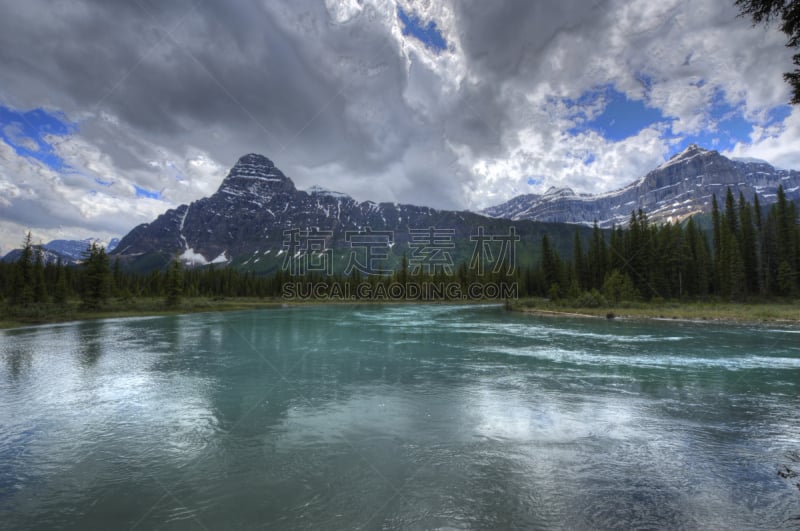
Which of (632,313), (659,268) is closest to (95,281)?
(632,313)

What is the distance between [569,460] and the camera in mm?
9555

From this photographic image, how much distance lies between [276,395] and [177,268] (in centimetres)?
7355

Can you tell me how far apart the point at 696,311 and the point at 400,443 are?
6174 cm

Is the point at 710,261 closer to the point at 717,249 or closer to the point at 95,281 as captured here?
the point at 717,249

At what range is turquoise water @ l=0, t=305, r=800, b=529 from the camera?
24.1 feet

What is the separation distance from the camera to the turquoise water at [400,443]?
7355mm

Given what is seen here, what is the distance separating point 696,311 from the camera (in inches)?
2168

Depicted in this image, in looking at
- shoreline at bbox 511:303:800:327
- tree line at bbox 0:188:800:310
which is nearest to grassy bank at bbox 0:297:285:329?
tree line at bbox 0:188:800:310

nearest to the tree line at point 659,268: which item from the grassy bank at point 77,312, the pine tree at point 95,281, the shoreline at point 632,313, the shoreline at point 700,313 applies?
the pine tree at point 95,281

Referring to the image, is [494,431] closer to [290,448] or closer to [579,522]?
[579,522]

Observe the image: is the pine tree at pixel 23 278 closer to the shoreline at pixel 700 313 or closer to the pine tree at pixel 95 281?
the pine tree at pixel 95 281

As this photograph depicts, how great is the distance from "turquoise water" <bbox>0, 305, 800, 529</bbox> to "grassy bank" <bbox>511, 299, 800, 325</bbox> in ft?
98.5

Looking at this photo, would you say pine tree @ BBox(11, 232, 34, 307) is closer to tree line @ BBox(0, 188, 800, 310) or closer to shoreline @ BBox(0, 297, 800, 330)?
tree line @ BBox(0, 188, 800, 310)

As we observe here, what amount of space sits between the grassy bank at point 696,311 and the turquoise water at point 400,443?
30.0 metres
